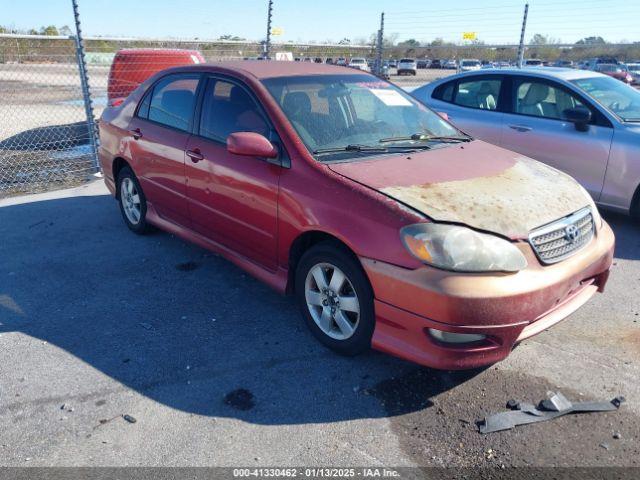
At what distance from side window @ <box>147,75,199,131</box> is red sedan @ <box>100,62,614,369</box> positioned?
19 millimetres

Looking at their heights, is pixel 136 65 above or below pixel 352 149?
above

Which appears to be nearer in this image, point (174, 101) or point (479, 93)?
point (174, 101)

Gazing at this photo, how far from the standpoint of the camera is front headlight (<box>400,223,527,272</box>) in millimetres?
2781

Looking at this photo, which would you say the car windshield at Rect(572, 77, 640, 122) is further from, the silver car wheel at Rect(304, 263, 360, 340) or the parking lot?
the silver car wheel at Rect(304, 263, 360, 340)

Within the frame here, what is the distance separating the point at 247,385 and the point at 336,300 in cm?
73

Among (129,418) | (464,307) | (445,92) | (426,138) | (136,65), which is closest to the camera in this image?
(464,307)

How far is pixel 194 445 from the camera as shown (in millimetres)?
2682

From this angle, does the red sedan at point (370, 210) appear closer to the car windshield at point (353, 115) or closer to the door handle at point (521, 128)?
the car windshield at point (353, 115)

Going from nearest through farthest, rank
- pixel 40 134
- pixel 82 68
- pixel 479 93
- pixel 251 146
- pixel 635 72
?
1. pixel 251 146
2. pixel 479 93
3. pixel 82 68
4. pixel 40 134
5. pixel 635 72

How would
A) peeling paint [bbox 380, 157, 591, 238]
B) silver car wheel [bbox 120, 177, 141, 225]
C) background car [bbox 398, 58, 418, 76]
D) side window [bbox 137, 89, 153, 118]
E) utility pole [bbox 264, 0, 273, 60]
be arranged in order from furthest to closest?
background car [bbox 398, 58, 418, 76], utility pole [bbox 264, 0, 273, 60], silver car wheel [bbox 120, 177, 141, 225], side window [bbox 137, 89, 153, 118], peeling paint [bbox 380, 157, 591, 238]

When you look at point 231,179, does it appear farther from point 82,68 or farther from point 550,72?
point 82,68

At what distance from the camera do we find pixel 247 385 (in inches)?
125

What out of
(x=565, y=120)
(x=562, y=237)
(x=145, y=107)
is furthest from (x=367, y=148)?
(x=565, y=120)

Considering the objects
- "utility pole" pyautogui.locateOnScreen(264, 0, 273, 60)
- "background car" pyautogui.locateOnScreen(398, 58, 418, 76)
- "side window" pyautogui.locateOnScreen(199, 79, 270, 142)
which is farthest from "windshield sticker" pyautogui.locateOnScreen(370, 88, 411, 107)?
"background car" pyautogui.locateOnScreen(398, 58, 418, 76)
